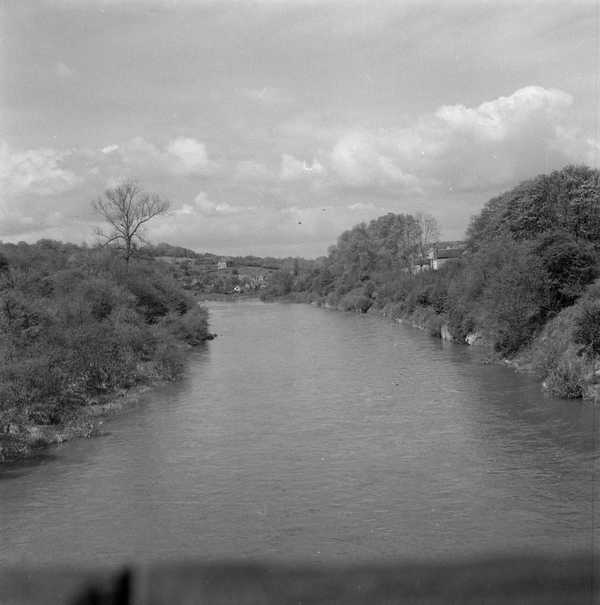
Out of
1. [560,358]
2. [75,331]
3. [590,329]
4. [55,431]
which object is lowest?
[55,431]

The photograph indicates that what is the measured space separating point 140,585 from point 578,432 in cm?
1333

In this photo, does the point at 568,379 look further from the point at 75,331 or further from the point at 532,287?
Answer: the point at 75,331

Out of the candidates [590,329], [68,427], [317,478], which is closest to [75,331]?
[68,427]

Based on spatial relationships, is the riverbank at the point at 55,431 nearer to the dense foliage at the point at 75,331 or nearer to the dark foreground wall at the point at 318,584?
the dense foliage at the point at 75,331

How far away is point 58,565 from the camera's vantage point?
36.1 feet

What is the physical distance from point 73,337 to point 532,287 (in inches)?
727

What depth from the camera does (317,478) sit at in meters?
14.9

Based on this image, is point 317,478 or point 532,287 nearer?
point 317,478

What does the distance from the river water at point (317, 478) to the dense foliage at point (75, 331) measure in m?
1.87

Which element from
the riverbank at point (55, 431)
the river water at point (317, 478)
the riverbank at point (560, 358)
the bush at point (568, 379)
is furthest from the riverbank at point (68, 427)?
the riverbank at point (560, 358)

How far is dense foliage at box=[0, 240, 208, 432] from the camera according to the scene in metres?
19.4

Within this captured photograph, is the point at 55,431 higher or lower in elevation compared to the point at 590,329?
lower

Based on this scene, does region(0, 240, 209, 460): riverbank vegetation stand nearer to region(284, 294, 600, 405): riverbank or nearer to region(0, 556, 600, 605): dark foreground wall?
region(0, 556, 600, 605): dark foreground wall

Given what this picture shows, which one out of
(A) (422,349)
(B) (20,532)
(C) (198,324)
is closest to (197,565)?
(B) (20,532)
